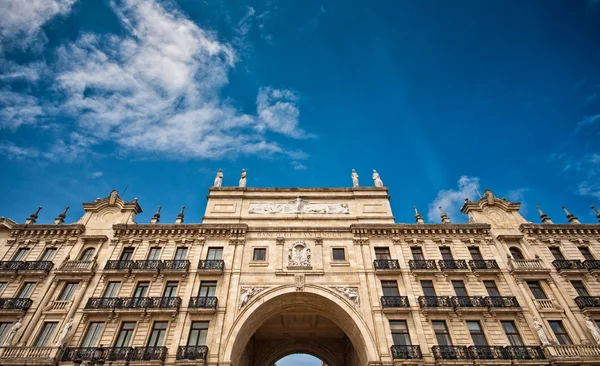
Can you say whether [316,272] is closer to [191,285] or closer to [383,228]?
[383,228]

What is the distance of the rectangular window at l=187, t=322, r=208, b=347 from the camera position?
23.2m

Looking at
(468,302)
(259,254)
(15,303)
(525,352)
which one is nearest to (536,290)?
(525,352)

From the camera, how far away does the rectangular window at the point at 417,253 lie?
2785cm

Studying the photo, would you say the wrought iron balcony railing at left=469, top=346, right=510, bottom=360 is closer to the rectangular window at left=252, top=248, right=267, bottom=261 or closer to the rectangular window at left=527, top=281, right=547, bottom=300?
Result: the rectangular window at left=527, top=281, right=547, bottom=300

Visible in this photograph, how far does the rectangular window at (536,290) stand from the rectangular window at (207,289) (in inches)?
991

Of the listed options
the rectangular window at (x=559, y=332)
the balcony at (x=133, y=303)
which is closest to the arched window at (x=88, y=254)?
the balcony at (x=133, y=303)

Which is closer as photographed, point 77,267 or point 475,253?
point 77,267

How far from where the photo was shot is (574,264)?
26.8 meters

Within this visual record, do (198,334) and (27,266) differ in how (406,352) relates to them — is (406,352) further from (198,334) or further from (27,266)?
(27,266)

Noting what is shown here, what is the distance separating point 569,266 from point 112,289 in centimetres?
3701

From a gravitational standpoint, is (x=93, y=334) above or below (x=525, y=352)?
above

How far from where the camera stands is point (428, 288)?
26.1 meters

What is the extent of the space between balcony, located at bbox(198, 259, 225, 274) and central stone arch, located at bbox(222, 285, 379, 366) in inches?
145

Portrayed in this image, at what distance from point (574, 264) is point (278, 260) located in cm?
2444
